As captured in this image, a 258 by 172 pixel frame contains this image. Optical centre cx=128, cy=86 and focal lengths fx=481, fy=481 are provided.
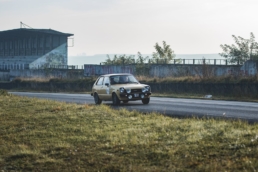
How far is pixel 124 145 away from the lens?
32.5 feet

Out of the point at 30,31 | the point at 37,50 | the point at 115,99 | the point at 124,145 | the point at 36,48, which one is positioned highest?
the point at 30,31

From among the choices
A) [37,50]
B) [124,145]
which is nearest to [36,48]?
[37,50]

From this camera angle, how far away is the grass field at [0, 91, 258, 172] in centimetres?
825

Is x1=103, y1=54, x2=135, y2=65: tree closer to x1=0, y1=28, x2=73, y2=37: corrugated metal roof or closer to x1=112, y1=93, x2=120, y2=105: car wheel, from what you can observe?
x1=0, y1=28, x2=73, y2=37: corrugated metal roof

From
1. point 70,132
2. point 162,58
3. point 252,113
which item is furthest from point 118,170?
point 162,58

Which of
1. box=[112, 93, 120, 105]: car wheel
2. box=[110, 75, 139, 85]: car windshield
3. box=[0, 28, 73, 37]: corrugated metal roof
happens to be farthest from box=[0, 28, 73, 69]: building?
box=[112, 93, 120, 105]: car wheel

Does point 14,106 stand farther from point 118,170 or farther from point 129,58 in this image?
point 129,58

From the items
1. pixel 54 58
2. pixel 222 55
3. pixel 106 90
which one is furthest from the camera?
pixel 54 58

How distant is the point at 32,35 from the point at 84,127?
77019 mm

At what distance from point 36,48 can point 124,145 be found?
78836 mm

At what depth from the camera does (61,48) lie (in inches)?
3428

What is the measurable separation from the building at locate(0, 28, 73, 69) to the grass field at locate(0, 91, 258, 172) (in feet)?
233

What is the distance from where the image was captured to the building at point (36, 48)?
8444 cm

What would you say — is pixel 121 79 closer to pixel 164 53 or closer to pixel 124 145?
pixel 124 145
